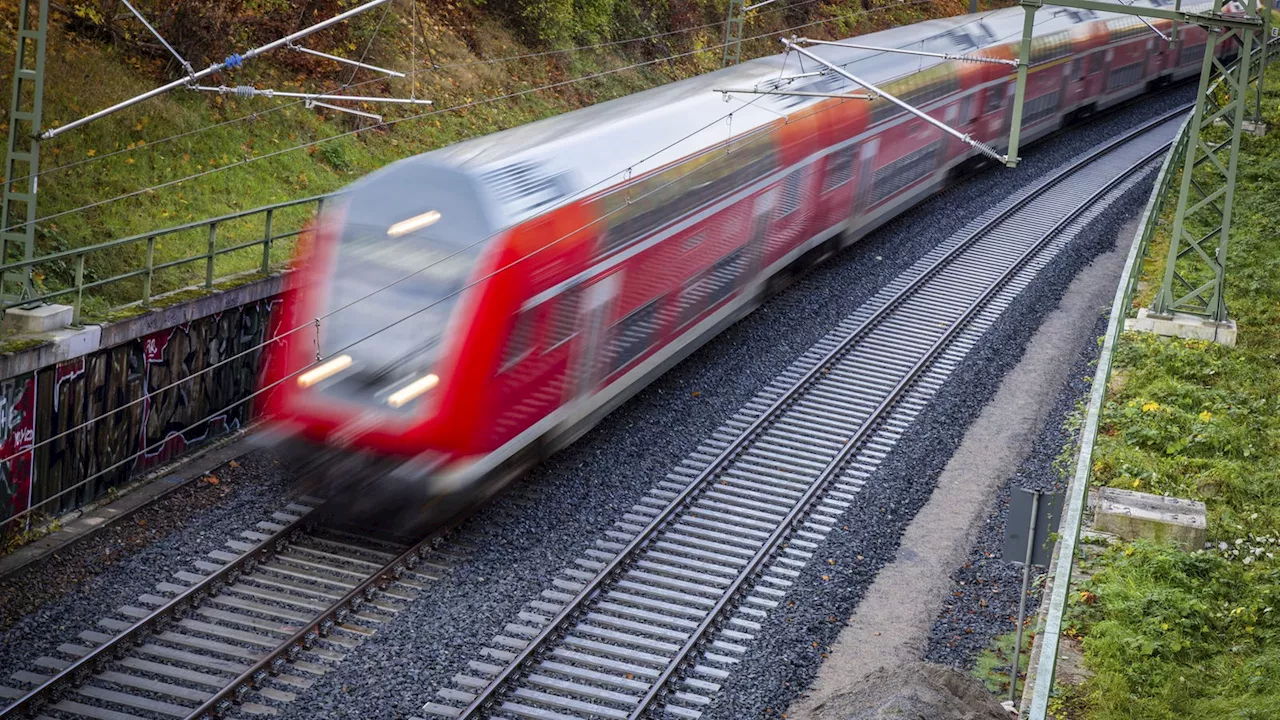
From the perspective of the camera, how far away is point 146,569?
38.7 ft

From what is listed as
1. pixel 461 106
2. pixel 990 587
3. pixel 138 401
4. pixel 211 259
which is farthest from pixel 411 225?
pixel 461 106

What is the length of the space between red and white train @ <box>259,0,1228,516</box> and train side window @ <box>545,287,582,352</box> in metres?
0.02

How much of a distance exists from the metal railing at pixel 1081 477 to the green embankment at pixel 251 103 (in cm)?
1023

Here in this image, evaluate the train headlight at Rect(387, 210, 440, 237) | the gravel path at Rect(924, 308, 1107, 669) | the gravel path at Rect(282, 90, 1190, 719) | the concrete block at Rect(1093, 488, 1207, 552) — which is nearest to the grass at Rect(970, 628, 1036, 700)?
the gravel path at Rect(924, 308, 1107, 669)

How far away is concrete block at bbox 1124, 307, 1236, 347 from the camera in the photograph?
17.8 meters

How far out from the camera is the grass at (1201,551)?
991 centimetres

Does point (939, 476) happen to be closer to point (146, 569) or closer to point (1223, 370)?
point (1223, 370)

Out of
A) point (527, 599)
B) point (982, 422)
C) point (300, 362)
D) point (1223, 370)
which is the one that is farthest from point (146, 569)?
point (1223, 370)

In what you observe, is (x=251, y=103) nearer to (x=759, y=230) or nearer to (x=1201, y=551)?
(x=759, y=230)

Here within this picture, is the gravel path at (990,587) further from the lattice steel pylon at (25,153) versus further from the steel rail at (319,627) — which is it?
the lattice steel pylon at (25,153)

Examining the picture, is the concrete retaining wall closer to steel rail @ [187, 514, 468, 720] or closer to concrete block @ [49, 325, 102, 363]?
concrete block @ [49, 325, 102, 363]

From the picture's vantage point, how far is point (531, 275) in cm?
1236

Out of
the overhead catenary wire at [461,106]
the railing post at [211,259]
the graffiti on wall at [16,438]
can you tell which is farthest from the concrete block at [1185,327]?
the graffiti on wall at [16,438]

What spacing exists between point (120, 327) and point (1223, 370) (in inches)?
533
